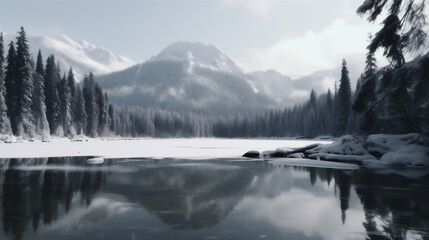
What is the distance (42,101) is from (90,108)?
1068 inches

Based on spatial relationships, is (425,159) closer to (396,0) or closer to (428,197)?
(396,0)

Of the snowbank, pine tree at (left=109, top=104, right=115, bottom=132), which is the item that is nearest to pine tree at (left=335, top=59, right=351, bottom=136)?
the snowbank

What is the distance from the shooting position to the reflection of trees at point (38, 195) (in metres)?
6.50

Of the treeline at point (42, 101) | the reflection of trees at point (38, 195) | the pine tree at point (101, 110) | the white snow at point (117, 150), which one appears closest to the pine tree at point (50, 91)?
the treeline at point (42, 101)

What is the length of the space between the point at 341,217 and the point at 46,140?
56.0 m

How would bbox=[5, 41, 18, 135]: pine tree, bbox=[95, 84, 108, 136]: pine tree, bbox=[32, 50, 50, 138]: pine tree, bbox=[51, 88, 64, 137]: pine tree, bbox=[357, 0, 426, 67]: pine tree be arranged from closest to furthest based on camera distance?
bbox=[357, 0, 426, 67]: pine tree
bbox=[5, 41, 18, 135]: pine tree
bbox=[32, 50, 50, 138]: pine tree
bbox=[51, 88, 64, 137]: pine tree
bbox=[95, 84, 108, 136]: pine tree

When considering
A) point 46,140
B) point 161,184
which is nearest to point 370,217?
point 161,184

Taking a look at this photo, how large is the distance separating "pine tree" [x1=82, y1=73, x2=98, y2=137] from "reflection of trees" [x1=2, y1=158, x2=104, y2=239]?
7202 centimetres

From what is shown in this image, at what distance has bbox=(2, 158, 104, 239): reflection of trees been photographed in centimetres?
650

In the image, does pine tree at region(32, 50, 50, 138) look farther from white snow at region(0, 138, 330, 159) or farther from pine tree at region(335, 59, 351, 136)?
pine tree at region(335, 59, 351, 136)

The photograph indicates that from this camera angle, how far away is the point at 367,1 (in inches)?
717

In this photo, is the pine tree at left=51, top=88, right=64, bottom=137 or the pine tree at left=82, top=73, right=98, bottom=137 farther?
the pine tree at left=82, top=73, right=98, bottom=137

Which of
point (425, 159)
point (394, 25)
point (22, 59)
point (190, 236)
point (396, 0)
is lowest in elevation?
point (190, 236)

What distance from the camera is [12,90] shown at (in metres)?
49.6
